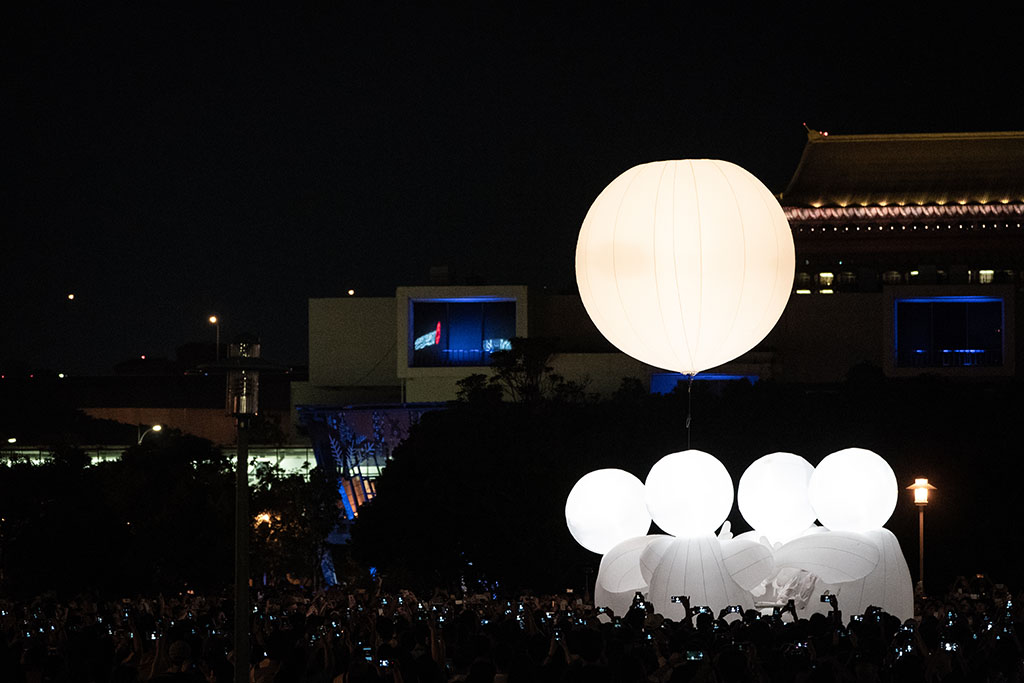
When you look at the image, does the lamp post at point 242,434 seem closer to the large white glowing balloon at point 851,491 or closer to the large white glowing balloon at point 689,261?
the large white glowing balloon at point 689,261

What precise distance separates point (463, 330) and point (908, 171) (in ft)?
64.7

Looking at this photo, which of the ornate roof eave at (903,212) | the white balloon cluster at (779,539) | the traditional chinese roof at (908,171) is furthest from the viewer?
the traditional chinese roof at (908,171)

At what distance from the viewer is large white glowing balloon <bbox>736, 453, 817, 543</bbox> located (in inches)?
646

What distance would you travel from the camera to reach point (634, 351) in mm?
15062

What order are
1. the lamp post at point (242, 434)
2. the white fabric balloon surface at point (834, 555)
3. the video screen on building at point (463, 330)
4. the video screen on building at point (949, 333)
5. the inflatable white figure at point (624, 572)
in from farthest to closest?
the video screen on building at point (463, 330) < the video screen on building at point (949, 333) < the inflatable white figure at point (624, 572) < the white fabric balloon surface at point (834, 555) < the lamp post at point (242, 434)

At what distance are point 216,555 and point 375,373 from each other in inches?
834

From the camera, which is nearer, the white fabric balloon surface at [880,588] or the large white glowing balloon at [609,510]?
the white fabric balloon surface at [880,588]

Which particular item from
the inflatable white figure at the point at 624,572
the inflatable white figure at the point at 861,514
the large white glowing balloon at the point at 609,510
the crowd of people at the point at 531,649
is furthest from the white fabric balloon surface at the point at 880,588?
the large white glowing balloon at the point at 609,510

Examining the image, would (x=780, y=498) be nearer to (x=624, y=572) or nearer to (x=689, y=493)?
(x=689, y=493)

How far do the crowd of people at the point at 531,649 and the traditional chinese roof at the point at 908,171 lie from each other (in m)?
44.3

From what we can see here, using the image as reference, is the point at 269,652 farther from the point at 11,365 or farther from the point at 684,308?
the point at 11,365

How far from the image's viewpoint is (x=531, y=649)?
36.6 ft

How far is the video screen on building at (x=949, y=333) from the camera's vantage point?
4822 cm

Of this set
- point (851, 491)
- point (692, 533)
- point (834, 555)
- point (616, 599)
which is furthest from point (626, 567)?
point (851, 491)
